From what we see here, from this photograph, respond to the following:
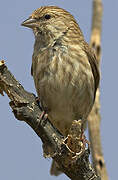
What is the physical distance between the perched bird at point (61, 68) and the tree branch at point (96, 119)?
284 mm

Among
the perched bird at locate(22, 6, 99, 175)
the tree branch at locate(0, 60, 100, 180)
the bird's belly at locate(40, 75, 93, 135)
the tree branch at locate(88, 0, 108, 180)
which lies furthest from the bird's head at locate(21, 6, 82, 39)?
the tree branch at locate(0, 60, 100, 180)

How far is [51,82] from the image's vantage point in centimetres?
516

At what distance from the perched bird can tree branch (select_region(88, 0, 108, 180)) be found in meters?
0.28

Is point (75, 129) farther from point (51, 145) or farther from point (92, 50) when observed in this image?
point (92, 50)

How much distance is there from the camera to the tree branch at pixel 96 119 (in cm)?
561

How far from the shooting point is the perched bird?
5.20 m

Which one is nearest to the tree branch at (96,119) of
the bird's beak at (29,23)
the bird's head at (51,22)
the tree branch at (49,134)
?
the bird's head at (51,22)

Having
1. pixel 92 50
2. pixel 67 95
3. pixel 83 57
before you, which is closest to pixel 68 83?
pixel 67 95

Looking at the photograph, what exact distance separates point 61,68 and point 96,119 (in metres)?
1.19

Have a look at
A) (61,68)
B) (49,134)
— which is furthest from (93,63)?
(49,134)

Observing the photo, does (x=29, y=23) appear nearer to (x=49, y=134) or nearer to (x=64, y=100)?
(x=64, y=100)

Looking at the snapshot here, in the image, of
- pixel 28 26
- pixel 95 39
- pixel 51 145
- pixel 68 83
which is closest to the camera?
pixel 51 145

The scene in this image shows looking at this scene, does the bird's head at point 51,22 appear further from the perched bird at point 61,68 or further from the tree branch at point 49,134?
the tree branch at point 49,134

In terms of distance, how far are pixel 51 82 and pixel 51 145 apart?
1.30 metres
